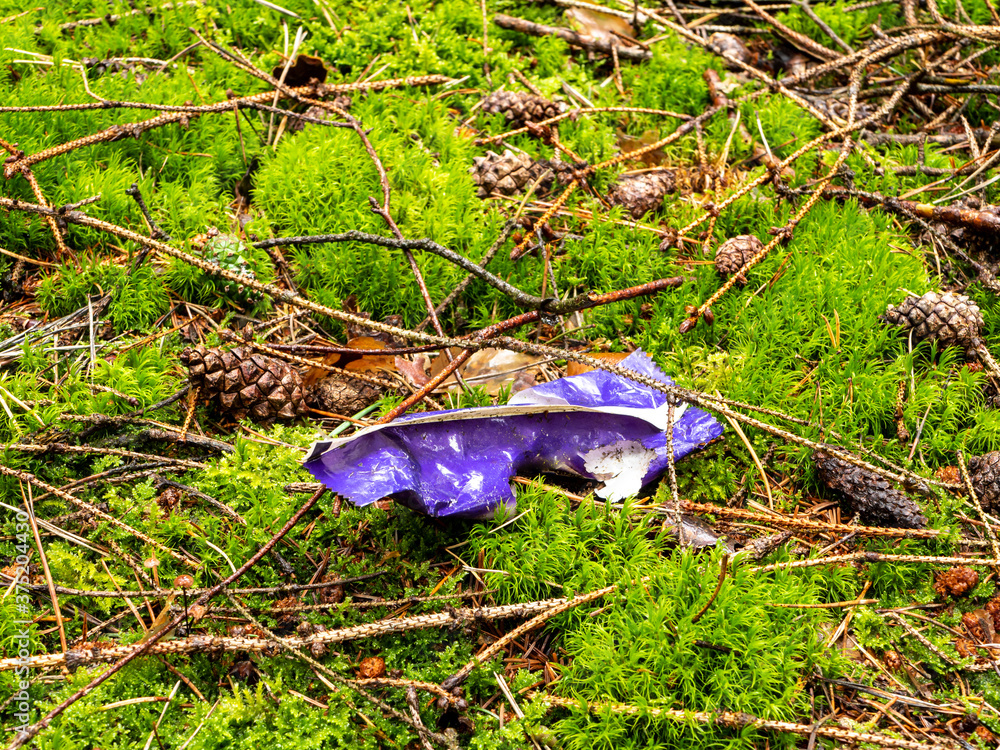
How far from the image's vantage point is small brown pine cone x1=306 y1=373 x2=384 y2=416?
2848 millimetres

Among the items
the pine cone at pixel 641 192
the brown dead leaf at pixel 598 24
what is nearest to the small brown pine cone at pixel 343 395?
the pine cone at pixel 641 192

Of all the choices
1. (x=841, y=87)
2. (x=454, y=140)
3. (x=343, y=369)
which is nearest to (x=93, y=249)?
(x=343, y=369)

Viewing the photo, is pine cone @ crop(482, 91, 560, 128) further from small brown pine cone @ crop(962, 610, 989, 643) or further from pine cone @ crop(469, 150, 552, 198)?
small brown pine cone @ crop(962, 610, 989, 643)

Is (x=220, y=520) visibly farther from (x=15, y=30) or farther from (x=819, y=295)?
(x=15, y=30)

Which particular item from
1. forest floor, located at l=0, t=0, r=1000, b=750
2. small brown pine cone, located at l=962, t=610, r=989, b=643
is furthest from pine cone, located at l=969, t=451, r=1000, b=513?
small brown pine cone, located at l=962, t=610, r=989, b=643

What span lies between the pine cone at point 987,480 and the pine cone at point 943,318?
1.71 feet

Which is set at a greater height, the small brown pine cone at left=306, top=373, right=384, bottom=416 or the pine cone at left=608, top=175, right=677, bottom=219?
the pine cone at left=608, top=175, right=677, bottom=219

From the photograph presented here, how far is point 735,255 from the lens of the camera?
3.19 m

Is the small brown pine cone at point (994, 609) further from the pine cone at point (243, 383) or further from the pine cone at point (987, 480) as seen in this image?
the pine cone at point (243, 383)

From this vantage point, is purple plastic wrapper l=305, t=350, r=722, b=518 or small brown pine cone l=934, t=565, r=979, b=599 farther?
small brown pine cone l=934, t=565, r=979, b=599

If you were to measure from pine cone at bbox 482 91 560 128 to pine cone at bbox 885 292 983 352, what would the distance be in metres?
2.00

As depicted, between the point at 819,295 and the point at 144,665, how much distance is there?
2897 millimetres

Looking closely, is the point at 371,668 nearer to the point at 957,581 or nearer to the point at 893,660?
the point at 893,660

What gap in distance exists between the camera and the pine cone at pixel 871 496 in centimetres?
252
